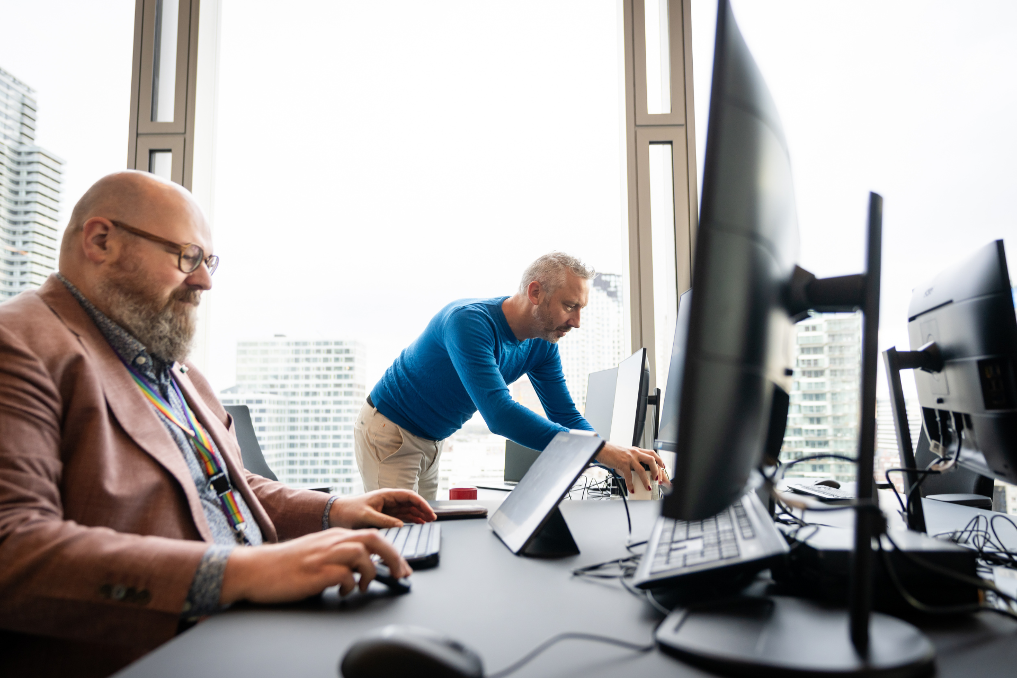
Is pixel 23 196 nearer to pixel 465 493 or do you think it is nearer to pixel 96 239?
pixel 96 239

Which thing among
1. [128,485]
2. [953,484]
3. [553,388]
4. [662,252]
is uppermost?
[662,252]

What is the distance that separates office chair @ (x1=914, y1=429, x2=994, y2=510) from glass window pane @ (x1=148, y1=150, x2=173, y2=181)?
3238mm

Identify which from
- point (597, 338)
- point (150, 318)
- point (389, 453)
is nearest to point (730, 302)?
point (150, 318)

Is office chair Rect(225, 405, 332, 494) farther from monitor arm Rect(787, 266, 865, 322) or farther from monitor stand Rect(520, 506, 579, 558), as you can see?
monitor arm Rect(787, 266, 865, 322)

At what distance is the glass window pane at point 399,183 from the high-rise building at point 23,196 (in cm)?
76

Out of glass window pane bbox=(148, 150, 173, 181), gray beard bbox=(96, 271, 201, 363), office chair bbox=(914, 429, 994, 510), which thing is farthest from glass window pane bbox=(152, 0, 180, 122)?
office chair bbox=(914, 429, 994, 510)

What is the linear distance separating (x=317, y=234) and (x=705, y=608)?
2.54 meters

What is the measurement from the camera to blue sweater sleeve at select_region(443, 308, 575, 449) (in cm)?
164

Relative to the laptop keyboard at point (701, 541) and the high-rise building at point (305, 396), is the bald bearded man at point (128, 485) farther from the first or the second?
the high-rise building at point (305, 396)

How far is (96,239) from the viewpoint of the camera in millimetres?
1015

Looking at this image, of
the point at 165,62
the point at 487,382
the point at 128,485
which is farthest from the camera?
the point at 165,62

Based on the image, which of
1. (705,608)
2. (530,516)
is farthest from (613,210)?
(705,608)

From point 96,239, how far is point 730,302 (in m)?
1.13

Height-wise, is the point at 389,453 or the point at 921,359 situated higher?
the point at 921,359
